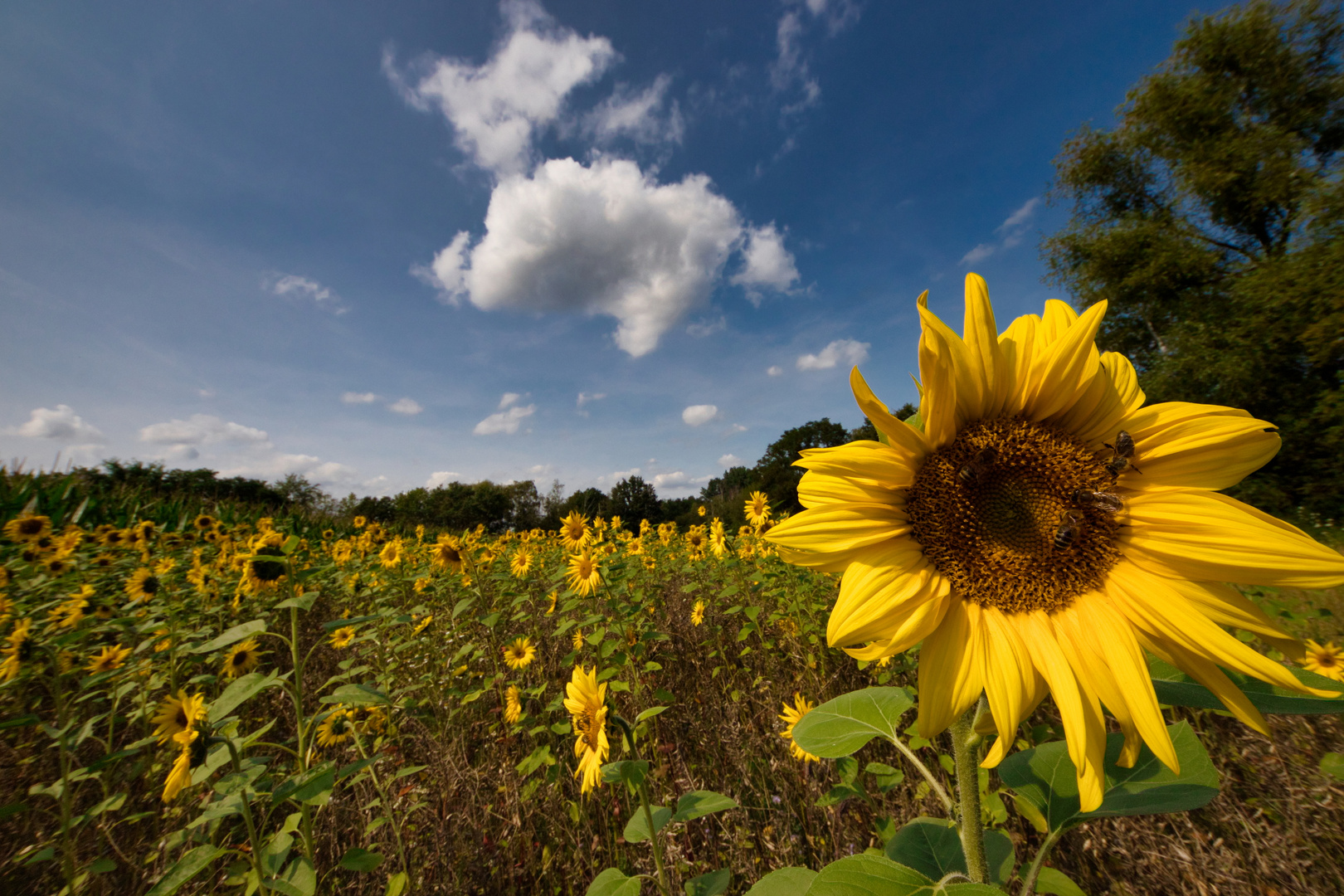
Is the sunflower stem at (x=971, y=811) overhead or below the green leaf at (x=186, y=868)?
overhead

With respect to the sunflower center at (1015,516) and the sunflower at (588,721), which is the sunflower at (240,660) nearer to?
the sunflower at (588,721)

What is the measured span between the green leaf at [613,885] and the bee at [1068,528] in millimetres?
1227

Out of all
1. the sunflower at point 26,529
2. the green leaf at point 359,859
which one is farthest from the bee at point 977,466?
the sunflower at point 26,529

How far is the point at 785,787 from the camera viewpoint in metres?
2.29

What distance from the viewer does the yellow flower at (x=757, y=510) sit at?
4.87 metres

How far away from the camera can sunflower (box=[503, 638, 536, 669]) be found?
11.2 feet

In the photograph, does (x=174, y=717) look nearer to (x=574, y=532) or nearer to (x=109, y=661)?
(x=109, y=661)

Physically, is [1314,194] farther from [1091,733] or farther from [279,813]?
[279,813]

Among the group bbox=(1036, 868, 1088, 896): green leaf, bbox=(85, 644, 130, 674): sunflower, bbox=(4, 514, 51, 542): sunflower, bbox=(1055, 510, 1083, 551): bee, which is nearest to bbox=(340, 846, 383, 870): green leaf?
bbox=(1036, 868, 1088, 896): green leaf

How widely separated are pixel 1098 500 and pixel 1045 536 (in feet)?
0.35

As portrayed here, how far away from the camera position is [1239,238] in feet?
52.0

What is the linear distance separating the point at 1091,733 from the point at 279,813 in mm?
3557

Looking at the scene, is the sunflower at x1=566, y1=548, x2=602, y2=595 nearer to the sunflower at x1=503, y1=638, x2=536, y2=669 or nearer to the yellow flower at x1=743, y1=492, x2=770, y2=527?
the sunflower at x1=503, y1=638, x2=536, y2=669

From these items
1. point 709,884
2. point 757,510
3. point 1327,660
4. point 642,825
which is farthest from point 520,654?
point 1327,660
